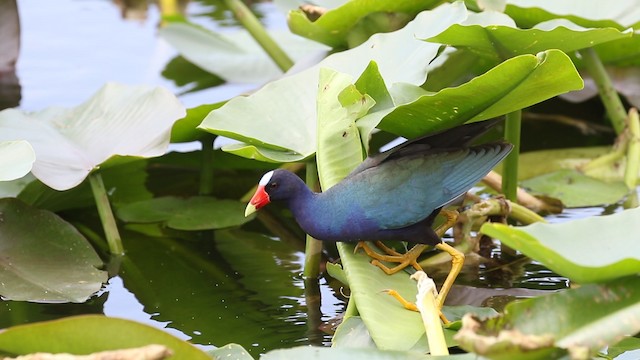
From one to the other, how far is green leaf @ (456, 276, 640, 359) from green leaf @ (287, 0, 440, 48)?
1217 mm

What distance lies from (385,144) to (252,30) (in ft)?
1.84

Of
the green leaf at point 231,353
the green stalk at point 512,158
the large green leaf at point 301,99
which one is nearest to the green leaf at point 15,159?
the large green leaf at point 301,99

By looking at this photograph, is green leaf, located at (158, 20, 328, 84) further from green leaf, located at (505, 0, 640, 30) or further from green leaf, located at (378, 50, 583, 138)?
green leaf, located at (378, 50, 583, 138)

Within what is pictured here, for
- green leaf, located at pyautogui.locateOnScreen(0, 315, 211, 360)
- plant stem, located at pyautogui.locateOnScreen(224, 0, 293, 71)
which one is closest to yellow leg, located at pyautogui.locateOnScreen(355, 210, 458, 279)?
green leaf, located at pyautogui.locateOnScreen(0, 315, 211, 360)

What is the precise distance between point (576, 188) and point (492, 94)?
96 cm

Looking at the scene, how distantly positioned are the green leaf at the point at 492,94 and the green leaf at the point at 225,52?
158 cm

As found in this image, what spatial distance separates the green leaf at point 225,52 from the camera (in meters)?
3.68

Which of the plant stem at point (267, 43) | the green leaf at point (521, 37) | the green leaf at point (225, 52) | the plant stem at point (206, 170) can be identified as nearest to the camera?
the green leaf at point (521, 37)

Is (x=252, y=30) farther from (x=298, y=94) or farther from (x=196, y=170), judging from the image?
(x=298, y=94)

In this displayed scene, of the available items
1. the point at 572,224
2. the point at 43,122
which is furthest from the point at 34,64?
Answer: the point at 572,224

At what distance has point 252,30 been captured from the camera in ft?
10.6

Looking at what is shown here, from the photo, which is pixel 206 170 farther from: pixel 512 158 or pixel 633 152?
pixel 633 152

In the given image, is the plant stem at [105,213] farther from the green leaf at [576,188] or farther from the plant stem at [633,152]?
the plant stem at [633,152]

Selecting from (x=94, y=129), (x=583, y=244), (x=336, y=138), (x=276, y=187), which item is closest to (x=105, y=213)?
(x=94, y=129)
